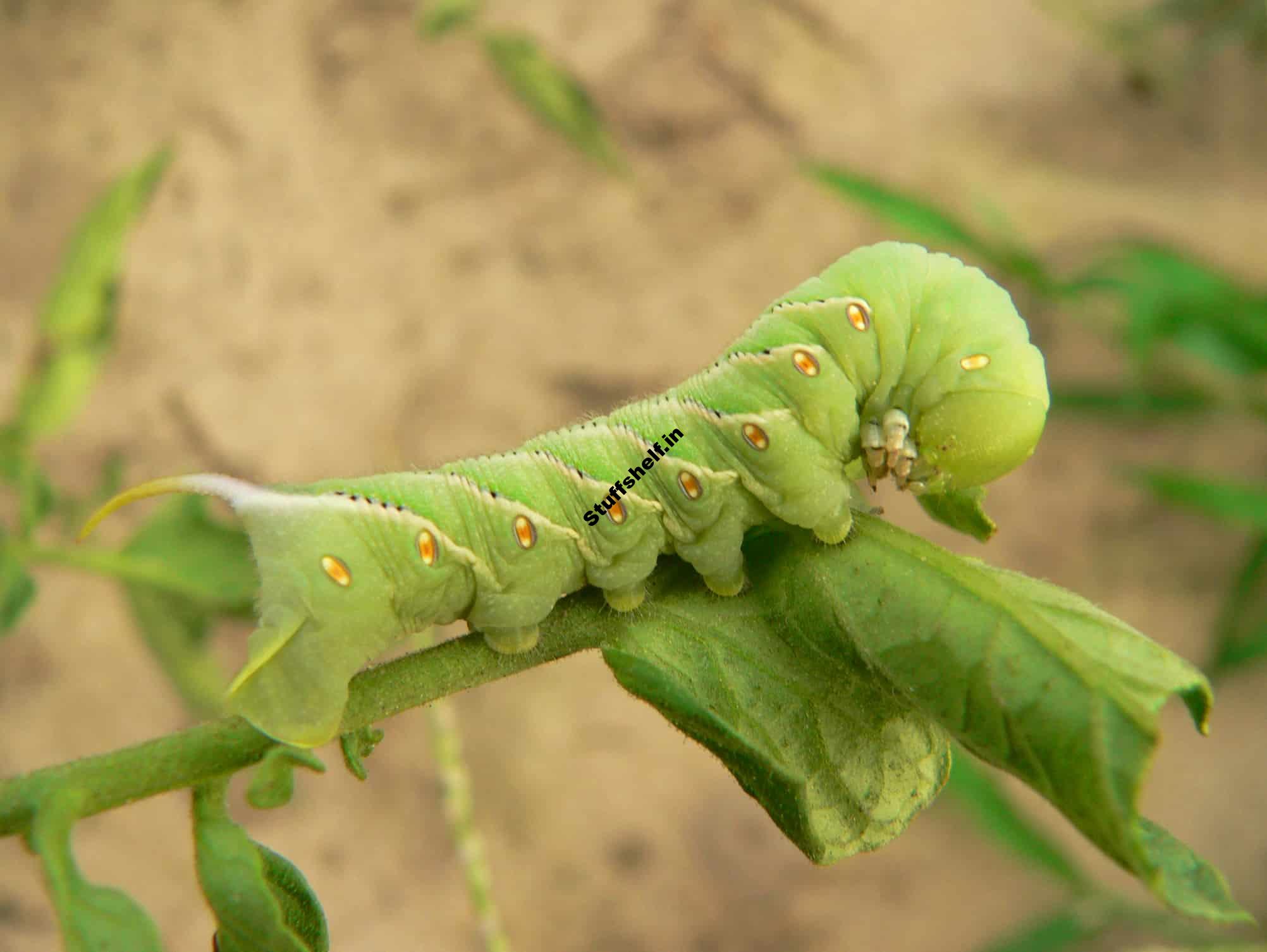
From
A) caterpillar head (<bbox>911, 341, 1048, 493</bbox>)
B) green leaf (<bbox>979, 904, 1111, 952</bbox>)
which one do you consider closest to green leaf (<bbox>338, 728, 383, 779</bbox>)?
caterpillar head (<bbox>911, 341, 1048, 493</bbox>)

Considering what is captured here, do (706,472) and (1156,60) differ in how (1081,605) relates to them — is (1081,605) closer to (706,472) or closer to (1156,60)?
(706,472)

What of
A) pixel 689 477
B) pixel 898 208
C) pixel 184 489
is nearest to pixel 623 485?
pixel 689 477

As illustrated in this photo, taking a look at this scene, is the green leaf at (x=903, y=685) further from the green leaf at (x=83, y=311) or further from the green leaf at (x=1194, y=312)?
the green leaf at (x=1194, y=312)

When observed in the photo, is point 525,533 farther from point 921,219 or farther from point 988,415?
point 921,219

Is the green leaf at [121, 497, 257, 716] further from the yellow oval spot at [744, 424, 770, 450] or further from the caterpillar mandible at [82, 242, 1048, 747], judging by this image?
the yellow oval spot at [744, 424, 770, 450]

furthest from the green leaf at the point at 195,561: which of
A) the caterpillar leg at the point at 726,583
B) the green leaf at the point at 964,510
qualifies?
the green leaf at the point at 964,510

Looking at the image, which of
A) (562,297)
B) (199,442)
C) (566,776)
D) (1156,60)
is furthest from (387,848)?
(1156,60)
